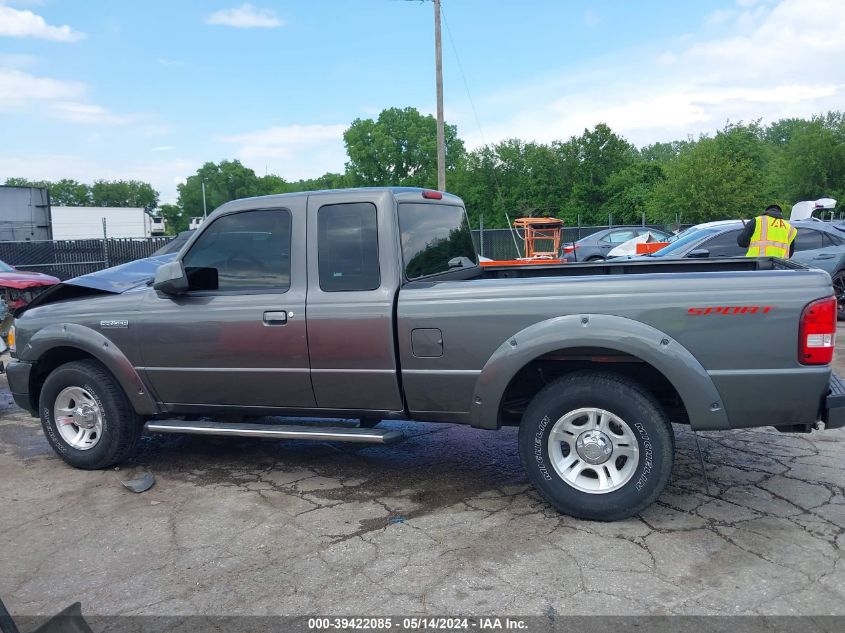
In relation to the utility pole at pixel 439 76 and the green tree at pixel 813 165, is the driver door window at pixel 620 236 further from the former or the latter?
the green tree at pixel 813 165

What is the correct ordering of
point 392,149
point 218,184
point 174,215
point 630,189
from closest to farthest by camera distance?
point 630,189, point 392,149, point 218,184, point 174,215

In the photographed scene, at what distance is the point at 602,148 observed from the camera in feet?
165

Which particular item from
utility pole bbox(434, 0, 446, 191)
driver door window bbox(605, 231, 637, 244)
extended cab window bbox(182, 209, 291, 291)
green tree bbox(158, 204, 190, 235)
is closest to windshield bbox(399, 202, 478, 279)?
extended cab window bbox(182, 209, 291, 291)

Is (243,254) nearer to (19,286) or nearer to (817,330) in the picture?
(817,330)

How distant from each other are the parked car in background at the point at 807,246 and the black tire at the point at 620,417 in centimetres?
786

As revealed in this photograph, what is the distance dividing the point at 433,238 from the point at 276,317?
1166 mm

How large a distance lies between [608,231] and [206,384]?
19619mm

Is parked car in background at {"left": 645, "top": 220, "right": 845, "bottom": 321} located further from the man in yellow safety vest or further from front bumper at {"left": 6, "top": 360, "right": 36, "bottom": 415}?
front bumper at {"left": 6, "top": 360, "right": 36, "bottom": 415}

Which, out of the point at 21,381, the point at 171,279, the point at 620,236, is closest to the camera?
the point at 171,279

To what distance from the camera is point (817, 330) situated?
340cm

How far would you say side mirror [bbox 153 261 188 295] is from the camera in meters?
4.47

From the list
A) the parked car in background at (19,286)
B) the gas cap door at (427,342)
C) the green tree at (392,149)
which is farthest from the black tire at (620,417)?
the green tree at (392,149)

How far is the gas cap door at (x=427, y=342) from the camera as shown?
3967 millimetres

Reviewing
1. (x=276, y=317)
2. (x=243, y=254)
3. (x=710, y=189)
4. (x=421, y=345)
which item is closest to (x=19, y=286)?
(x=243, y=254)
